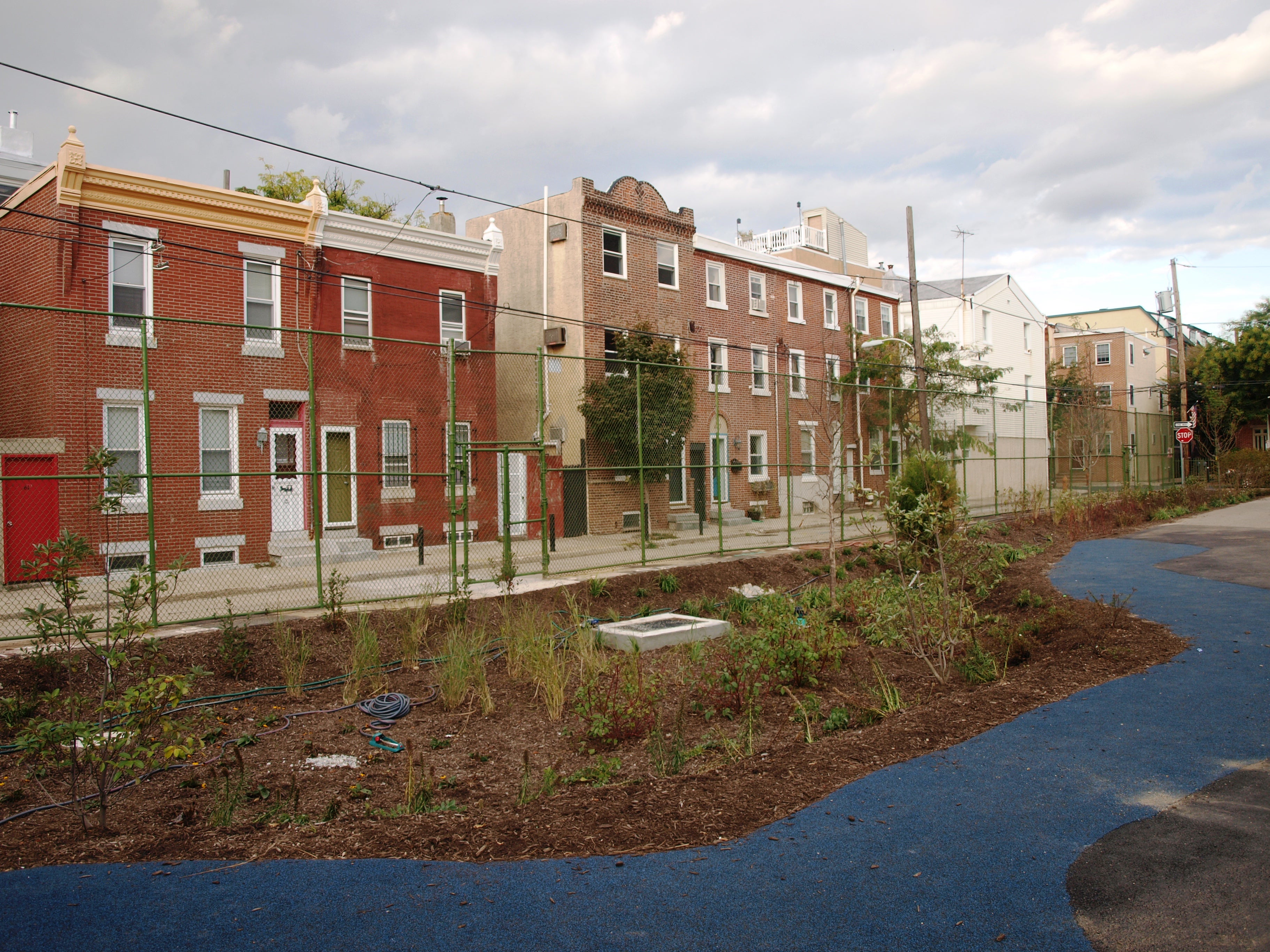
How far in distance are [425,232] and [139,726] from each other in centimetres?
1694

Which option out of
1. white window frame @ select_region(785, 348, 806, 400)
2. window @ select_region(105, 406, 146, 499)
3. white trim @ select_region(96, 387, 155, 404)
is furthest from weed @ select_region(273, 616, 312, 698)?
white window frame @ select_region(785, 348, 806, 400)

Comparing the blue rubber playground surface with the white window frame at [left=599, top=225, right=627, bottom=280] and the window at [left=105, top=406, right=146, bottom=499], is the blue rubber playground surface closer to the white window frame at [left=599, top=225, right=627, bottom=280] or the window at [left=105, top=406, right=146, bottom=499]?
the window at [left=105, top=406, right=146, bottom=499]

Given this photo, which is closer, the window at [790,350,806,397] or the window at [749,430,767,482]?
the window at [749,430,767,482]

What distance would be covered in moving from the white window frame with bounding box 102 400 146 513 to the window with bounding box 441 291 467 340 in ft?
26.1

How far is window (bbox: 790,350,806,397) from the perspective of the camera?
2772 cm

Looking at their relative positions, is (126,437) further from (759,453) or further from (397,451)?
(759,453)

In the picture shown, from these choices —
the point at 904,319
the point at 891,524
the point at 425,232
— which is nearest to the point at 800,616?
the point at 891,524

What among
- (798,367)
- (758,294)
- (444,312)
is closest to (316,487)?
(444,312)

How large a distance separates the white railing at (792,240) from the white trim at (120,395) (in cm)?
2719

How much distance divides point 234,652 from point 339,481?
7984 mm

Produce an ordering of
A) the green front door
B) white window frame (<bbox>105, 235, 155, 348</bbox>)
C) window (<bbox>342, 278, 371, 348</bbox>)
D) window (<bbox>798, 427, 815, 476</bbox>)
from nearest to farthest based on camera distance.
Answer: the green front door
white window frame (<bbox>105, 235, 155, 348</bbox>)
window (<bbox>342, 278, 371, 348</bbox>)
window (<bbox>798, 427, 815, 476</bbox>)

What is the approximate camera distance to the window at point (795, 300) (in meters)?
29.8

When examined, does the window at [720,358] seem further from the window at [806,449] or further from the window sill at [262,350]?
the window sill at [262,350]

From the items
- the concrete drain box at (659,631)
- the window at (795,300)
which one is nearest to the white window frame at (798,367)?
the window at (795,300)
